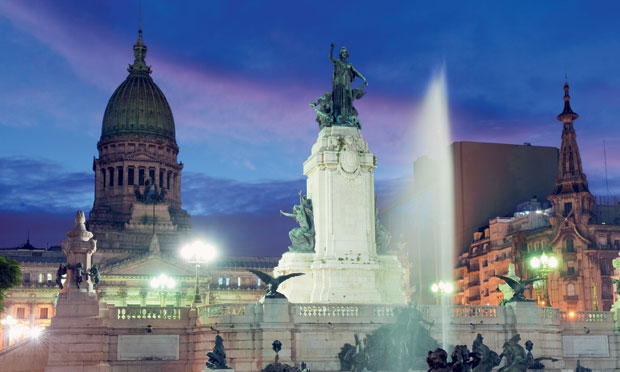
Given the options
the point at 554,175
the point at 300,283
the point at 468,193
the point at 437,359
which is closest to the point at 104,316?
the point at 300,283

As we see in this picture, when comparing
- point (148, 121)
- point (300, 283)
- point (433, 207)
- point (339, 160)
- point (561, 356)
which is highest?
point (148, 121)

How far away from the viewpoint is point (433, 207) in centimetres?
13350

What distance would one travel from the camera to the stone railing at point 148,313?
4338 cm

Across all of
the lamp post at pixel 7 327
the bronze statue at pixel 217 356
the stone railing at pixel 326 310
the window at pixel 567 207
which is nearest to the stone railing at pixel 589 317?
the stone railing at pixel 326 310

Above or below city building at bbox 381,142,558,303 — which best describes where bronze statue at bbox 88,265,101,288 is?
below

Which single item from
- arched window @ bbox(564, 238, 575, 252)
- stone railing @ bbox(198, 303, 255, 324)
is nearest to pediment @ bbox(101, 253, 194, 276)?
arched window @ bbox(564, 238, 575, 252)

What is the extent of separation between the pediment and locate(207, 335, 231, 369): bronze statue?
80864 millimetres

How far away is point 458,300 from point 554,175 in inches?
885

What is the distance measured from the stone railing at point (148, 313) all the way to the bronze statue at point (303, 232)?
27.3 feet

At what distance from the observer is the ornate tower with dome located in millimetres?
142125

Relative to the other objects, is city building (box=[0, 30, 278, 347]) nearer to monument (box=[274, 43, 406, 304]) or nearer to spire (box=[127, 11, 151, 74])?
spire (box=[127, 11, 151, 74])

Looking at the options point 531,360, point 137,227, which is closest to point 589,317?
point 531,360

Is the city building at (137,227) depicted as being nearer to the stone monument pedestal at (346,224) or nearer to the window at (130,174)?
the window at (130,174)

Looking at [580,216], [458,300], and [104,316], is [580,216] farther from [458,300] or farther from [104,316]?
[104,316]
